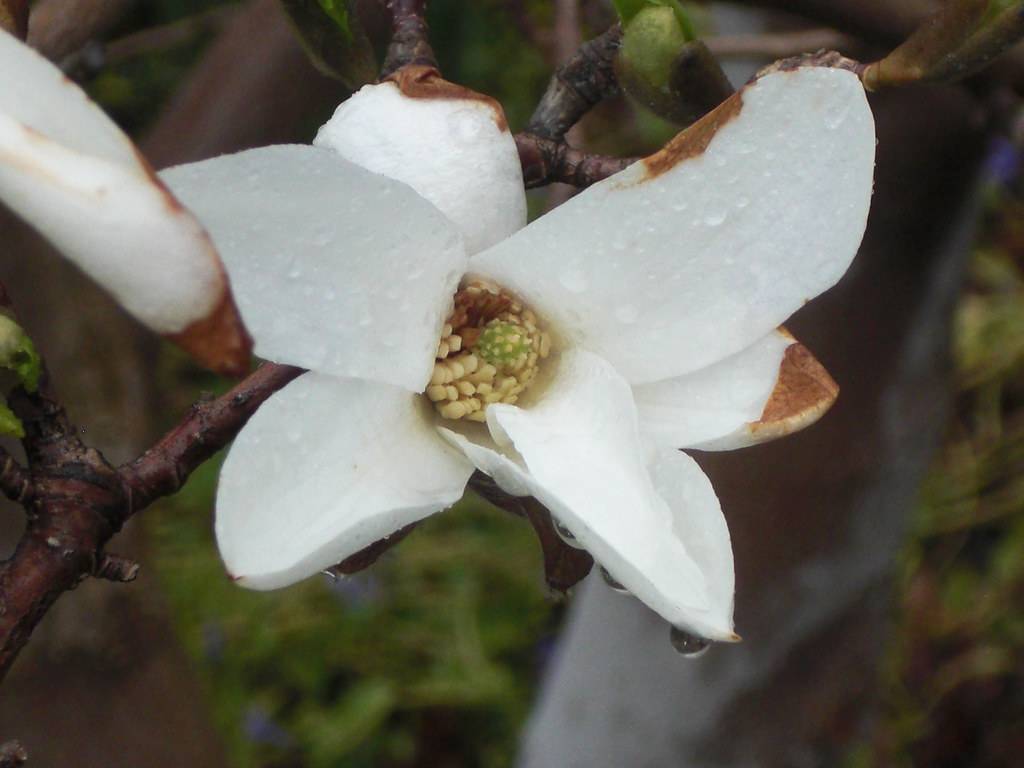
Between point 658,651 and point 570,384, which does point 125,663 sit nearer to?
point 570,384

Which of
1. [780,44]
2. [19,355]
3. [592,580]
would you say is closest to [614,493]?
[19,355]

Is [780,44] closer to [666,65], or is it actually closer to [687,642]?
[666,65]

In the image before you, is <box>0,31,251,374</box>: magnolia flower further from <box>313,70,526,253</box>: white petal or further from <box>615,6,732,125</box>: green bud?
<box>615,6,732,125</box>: green bud

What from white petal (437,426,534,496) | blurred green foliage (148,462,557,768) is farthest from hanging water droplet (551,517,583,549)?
blurred green foliage (148,462,557,768)

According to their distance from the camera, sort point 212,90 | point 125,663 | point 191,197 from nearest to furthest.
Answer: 1. point 191,197
2. point 125,663
3. point 212,90

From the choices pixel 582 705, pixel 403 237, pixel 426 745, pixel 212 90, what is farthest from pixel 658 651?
pixel 403 237

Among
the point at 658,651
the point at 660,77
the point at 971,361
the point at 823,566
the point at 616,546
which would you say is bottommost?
the point at 971,361
